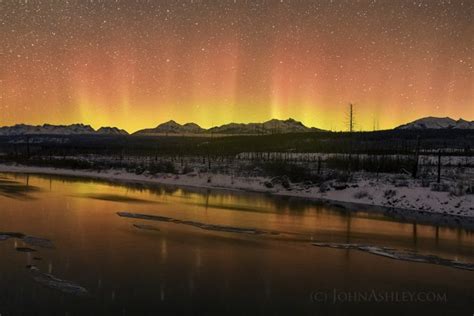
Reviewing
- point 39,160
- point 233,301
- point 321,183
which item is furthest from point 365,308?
point 39,160

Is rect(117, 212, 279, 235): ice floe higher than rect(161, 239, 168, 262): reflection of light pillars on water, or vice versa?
rect(117, 212, 279, 235): ice floe

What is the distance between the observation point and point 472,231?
63.0 feet

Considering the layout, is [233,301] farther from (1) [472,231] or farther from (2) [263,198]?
(2) [263,198]

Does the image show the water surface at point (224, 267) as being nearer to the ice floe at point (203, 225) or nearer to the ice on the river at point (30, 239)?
the ice on the river at point (30, 239)

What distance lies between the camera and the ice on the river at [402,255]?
42.7 ft

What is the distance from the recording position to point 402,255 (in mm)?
14008

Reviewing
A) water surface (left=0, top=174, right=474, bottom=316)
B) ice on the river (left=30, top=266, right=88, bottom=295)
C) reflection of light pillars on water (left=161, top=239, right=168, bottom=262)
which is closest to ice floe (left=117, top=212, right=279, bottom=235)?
water surface (left=0, top=174, right=474, bottom=316)

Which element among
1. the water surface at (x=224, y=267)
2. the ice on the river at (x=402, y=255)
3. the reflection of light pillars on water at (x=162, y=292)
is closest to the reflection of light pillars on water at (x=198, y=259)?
the water surface at (x=224, y=267)

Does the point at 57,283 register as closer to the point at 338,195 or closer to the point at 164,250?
the point at 164,250

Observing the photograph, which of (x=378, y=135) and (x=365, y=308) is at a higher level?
(x=378, y=135)

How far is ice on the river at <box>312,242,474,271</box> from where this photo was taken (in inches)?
513

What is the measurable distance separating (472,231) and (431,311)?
12.0m

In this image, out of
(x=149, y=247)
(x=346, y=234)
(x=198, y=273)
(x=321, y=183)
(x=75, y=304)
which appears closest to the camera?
(x=75, y=304)

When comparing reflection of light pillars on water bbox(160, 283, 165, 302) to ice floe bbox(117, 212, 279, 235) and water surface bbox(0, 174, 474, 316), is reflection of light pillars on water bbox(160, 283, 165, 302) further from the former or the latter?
ice floe bbox(117, 212, 279, 235)
